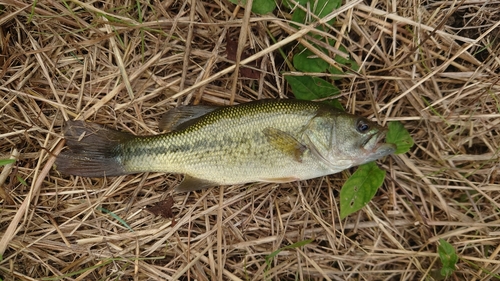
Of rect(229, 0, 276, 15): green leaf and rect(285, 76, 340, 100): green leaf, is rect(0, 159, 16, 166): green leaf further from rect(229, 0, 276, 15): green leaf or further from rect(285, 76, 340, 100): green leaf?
rect(285, 76, 340, 100): green leaf

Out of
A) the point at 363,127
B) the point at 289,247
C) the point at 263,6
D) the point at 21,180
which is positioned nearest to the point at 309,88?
the point at 363,127

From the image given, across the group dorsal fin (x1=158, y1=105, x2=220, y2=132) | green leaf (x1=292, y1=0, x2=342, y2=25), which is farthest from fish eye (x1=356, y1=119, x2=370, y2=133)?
dorsal fin (x1=158, y1=105, x2=220, y2=132)

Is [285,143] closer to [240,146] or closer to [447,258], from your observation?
[240,146]

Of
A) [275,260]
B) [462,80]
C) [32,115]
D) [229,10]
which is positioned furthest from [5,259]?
[462,80]

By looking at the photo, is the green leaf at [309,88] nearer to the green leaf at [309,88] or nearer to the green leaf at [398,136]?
the green leaf at [309,88]

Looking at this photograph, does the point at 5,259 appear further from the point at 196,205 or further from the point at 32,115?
the point at 196,205
